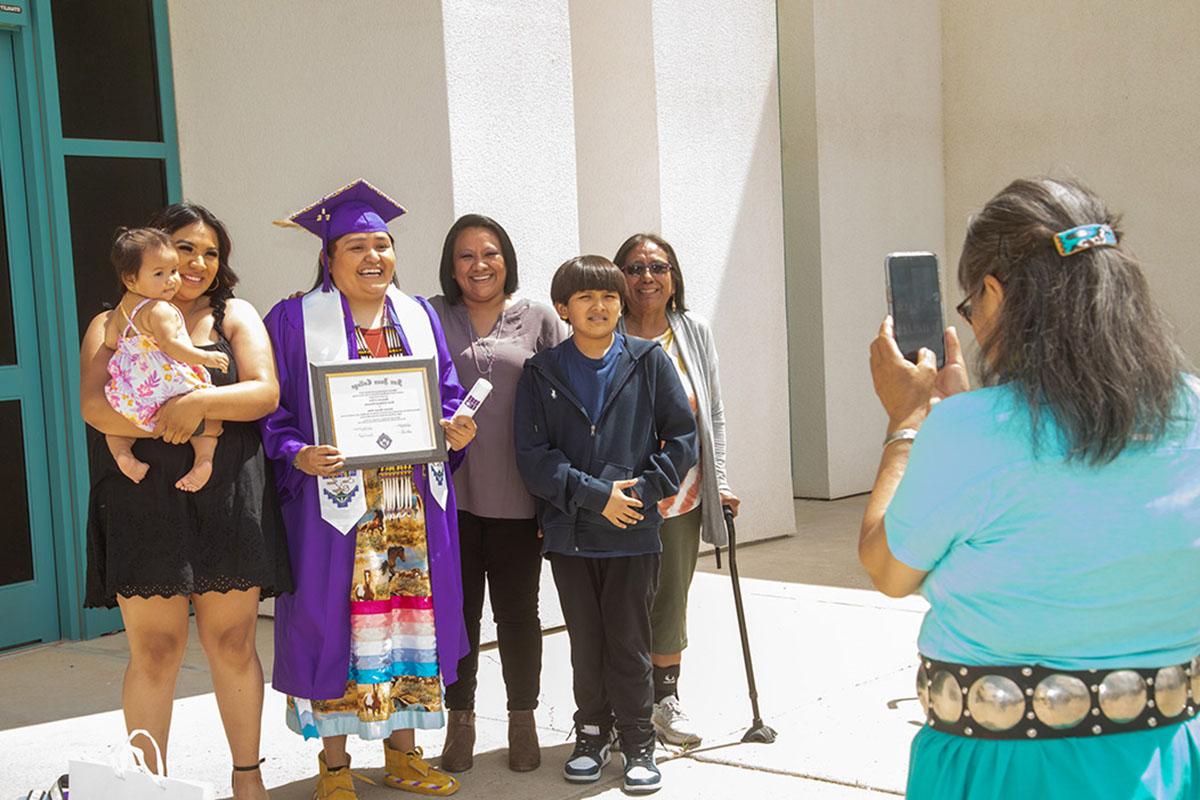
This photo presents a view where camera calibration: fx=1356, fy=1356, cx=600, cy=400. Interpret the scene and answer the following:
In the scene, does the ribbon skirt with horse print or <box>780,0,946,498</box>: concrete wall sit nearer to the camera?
the ribbon skirt with horse print

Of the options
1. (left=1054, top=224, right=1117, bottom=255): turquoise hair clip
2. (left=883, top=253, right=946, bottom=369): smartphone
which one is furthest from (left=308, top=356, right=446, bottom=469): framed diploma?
(left=1054, top=224, right=1117, bottom=255): turquoise hair clip

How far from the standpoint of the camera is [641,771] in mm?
4566

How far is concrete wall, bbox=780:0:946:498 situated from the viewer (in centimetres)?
1058

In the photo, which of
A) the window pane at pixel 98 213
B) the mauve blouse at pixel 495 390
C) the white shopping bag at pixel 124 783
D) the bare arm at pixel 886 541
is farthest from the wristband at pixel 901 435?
the window pane at pixel 98 213

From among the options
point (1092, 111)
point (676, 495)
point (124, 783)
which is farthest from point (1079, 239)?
point (1092, 111)

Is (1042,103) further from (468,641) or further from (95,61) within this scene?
(468,641)

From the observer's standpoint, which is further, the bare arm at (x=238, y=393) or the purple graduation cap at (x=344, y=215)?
the purple graduation cap at (x=344, y=215)

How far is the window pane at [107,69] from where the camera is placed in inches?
270

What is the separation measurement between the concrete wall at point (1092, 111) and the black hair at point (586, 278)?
275 inches

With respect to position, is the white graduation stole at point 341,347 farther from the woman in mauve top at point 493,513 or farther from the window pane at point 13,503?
the window pane at point 13,503

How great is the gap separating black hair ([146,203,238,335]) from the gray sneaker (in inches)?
84.4

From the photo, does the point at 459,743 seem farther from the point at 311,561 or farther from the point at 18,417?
the point at 18,417

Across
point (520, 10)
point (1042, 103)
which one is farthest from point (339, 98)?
point (1042, 103)

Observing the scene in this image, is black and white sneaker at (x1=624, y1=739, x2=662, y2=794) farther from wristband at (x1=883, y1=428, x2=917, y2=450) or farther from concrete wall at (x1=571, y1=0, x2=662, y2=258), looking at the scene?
concrete wall at (x1=571, y1=0, x2=662, y2=258)
